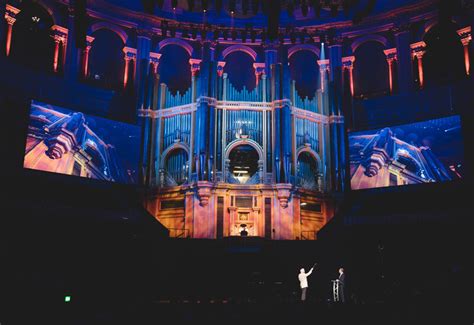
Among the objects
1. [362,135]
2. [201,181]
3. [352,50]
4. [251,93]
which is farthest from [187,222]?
[352,50]

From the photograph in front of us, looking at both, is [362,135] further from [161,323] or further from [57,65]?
[161,323]

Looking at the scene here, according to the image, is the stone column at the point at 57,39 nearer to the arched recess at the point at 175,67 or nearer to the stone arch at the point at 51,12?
the stone arch at the point at 51,12

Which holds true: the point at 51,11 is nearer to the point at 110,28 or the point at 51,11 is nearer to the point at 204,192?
the point at 110,28

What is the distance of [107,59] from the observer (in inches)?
863

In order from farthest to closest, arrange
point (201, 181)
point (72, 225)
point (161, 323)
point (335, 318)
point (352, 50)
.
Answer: point (352, 50) → point (201, 181) → point (72, 225) → point (335, 318) → point (161, 323)

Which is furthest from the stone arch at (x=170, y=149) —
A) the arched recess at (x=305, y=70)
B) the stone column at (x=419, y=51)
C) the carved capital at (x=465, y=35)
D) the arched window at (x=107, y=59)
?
the carved capital at (x=465, y=35)

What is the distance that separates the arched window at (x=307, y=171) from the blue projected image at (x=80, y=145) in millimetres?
6930

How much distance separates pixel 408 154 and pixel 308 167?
420 centimetres

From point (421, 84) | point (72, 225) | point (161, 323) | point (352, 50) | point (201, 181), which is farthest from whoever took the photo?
point (352, 50)

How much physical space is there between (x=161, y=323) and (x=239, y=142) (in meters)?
13.0

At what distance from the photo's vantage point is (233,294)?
56.6 ft

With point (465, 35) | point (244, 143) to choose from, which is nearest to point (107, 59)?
point (244, 143)

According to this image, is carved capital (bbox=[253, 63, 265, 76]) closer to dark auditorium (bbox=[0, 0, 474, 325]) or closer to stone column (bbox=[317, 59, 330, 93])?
dark auditorium (bbox=[0, 0, 474, 325])

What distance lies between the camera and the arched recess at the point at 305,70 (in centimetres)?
2307
